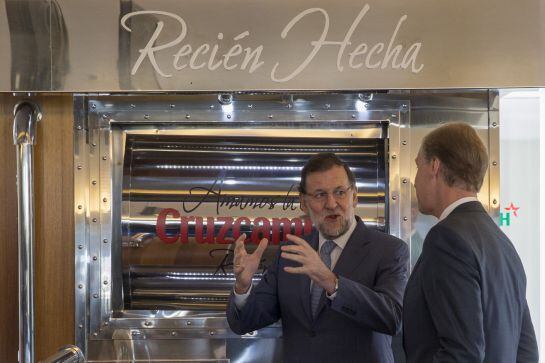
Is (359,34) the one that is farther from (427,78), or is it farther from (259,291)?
(259,291)

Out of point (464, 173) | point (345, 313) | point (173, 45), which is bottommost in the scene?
point (345, 313)

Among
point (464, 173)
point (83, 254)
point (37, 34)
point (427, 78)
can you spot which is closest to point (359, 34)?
point (427, 78)

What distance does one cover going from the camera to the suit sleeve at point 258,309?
2447mm

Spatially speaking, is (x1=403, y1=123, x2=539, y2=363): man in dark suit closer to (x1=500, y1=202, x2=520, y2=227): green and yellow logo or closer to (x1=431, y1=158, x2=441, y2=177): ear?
(x1=431, y1=158, x2=441, y2=177): ear

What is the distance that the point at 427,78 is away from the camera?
94.3 inches

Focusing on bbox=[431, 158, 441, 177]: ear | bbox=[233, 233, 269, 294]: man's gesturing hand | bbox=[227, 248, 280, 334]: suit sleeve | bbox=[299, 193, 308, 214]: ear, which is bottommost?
bbox=[227, 248, 280, 334]: suit sleeve

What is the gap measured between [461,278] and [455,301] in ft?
0.19

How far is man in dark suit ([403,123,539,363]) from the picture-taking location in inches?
66.0

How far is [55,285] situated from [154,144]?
2.18 ft

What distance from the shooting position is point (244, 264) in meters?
2.42

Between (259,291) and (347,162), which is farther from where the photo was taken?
(347,162)

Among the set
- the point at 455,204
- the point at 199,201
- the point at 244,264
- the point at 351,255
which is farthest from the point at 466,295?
the point at 199,201

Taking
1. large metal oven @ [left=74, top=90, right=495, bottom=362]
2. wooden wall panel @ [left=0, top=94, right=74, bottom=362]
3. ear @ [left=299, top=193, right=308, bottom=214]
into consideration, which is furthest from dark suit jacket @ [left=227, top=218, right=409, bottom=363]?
wooden wall panel @ [left=0, top=94, right=74, bottom=362]

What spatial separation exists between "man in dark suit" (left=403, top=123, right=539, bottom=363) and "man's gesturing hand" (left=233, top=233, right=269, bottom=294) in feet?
2.30
